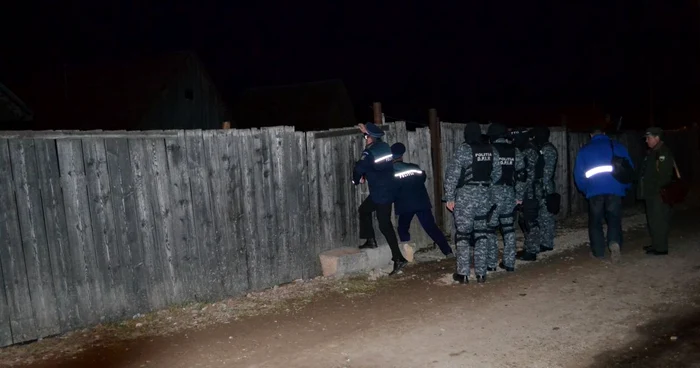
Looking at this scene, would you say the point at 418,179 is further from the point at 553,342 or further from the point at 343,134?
the point at 553,342

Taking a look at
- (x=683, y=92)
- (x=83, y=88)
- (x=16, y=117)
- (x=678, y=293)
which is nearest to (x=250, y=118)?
(x=83, y=88)

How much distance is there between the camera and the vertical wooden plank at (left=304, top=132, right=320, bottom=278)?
297 inches

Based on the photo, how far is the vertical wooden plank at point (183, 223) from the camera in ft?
20.7

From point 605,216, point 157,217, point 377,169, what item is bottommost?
point 605,216

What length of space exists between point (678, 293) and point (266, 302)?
15.6 ft

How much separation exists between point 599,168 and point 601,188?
289 mm

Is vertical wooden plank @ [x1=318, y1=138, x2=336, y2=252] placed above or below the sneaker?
above

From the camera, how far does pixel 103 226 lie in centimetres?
584

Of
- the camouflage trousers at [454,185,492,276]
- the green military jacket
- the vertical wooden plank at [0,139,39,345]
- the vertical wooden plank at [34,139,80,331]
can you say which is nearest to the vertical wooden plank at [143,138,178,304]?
the vertical wooden plank at [34,139,80,331]

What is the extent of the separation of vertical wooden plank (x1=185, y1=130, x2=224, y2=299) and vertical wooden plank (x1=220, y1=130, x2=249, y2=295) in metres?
0.20

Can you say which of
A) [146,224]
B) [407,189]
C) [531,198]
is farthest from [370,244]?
[146,224]

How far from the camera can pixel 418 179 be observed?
812 centimetres

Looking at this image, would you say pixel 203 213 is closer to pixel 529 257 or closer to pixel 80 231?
pixel 80 231

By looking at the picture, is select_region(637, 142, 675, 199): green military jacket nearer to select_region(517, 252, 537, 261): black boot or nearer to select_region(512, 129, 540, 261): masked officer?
select_region(512, 129, 540, 261): masked officer
